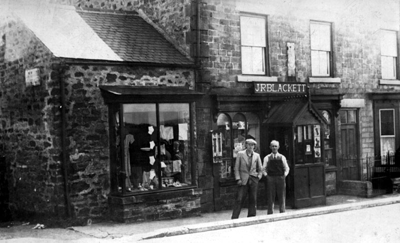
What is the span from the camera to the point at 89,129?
39.8 ft

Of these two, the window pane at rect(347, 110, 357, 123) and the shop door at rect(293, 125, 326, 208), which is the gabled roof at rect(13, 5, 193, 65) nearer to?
the shop door at rect(293, 125, 326, 208)

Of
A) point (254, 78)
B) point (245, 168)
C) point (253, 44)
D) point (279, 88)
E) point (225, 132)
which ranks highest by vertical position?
point (253, 44)

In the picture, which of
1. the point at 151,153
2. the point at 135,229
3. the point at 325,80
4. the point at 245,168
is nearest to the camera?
the point at 135,229

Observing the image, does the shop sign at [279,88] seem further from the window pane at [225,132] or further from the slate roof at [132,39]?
the slate roof at [132,39]

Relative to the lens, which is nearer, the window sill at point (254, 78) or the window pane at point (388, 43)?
the window sill at point (254, 78)

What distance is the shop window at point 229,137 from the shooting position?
14.4 meters

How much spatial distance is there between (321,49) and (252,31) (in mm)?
2853

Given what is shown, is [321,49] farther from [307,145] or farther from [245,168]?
[245,168]

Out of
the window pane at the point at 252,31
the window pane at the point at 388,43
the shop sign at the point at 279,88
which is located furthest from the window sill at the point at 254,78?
the window pane at the point at 388,43

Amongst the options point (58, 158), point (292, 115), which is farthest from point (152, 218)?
point (292, 115)

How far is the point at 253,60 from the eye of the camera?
1517 cm

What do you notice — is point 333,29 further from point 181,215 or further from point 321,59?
point 181,215

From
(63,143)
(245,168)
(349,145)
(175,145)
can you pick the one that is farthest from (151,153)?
(349,145)

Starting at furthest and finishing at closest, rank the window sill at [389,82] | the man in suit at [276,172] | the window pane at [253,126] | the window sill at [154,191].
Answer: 1. the window sill at [389,82]
2. the window pane at [253,126]
3. the man in suit at [276,172]
4. the window sill at [154,191]
